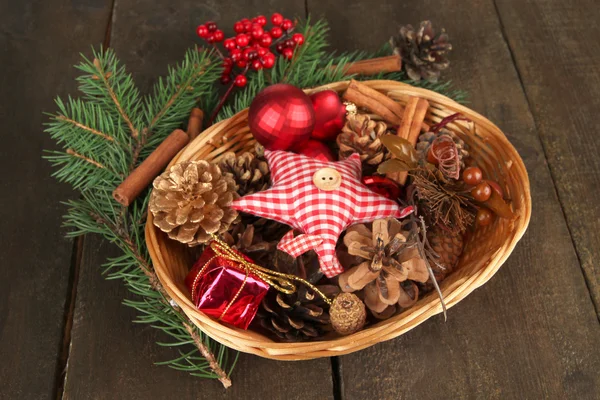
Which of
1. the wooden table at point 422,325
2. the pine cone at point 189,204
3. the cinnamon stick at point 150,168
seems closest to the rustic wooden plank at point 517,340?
the wooden table at point 422,325

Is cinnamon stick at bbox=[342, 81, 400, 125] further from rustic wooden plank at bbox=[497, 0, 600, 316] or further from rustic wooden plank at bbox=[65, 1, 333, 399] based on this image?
rustic wooden plank at bbox=[65, 1, 333, 399]

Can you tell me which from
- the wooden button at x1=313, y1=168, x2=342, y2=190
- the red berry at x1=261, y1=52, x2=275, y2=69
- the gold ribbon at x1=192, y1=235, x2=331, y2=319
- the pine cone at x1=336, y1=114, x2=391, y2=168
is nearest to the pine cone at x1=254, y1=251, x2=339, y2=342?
the gold ribbon at x1=192, y1=235, x2=331, y2=319

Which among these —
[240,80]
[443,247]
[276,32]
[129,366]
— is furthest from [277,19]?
[129,366]

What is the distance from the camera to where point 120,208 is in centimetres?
104

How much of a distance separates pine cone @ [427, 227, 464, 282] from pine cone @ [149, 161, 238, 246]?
1.08ft

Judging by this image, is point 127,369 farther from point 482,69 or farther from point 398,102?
point 482,69

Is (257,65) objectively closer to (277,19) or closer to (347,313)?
(277,19)

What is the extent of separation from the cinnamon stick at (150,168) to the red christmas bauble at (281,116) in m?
0.16

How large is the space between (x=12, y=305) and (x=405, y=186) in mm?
739

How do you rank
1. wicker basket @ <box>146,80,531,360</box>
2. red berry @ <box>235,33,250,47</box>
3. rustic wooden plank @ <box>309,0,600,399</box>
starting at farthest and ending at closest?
red berry @ <box>235,33,250,47</box>, rustic wooden plank @ <box>309,0,600,399</box>, wicker basket @ <box>146,80,531,360</box>

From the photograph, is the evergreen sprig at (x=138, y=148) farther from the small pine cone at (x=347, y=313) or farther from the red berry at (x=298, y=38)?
the small pine cone at (x=347, y=313)

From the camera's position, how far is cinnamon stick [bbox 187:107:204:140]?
1.12 metres

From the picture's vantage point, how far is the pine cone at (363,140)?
102cm

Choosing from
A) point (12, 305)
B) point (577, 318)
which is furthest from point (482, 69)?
point (12, 305)
